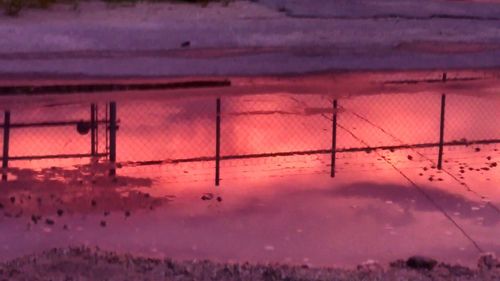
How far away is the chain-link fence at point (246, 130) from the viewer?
10602mm

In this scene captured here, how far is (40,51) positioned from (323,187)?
7.42 metres

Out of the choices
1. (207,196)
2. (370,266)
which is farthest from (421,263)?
(207,196)

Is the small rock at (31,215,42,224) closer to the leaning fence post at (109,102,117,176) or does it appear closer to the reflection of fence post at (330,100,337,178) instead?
the leaning fence post at (109,102,117,176)

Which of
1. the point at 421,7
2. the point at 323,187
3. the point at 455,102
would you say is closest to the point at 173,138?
the point at 323,187

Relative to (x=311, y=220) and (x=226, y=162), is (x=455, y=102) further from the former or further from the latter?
(x=311, y=220)

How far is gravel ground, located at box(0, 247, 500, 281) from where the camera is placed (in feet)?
21.9

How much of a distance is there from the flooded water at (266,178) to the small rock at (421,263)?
1.11 ft

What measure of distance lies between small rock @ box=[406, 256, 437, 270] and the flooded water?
34 centimetres

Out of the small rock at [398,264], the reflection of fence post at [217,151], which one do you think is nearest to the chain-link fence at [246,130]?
the reflection of fence post at [217,151]

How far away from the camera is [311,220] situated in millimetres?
8594

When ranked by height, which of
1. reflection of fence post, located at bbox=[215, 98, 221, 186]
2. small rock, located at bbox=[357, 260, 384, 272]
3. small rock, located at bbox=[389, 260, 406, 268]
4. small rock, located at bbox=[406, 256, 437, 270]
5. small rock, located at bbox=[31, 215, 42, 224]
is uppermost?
reflection of fence post, located at bbox=[215, 98, 221, 186]

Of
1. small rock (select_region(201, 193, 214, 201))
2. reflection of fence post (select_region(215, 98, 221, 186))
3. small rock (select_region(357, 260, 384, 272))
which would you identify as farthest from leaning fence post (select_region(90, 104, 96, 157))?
small rock (select_region(357, 260, 384, 272))

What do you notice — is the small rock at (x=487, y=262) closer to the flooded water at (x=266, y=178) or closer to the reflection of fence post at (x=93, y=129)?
the flooded water at (x=266, y=178)

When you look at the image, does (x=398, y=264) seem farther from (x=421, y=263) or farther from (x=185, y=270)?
(x=185, y=270)
